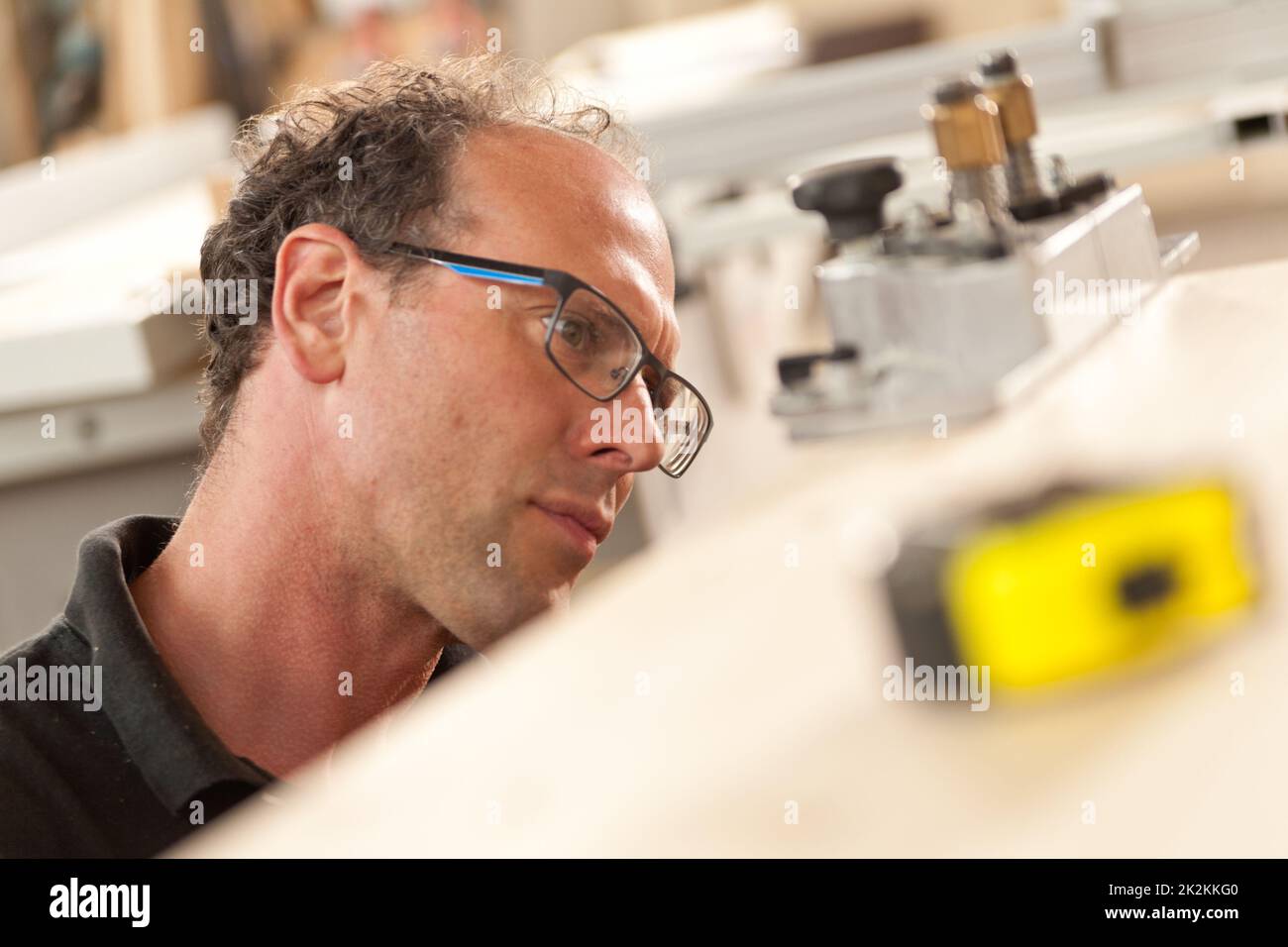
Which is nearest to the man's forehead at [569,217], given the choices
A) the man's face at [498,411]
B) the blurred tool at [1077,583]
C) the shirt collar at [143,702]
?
the man's face at [498,411]

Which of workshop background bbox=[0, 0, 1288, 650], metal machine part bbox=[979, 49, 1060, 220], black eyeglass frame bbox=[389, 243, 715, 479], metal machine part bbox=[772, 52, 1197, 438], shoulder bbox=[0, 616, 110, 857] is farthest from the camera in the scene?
workshop background bbox=[0, 0, 1288, 650]

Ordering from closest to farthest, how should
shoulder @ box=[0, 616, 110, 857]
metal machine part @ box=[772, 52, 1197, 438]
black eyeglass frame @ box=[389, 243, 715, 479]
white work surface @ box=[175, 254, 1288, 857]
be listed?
1. white work surface @ box=[175, 254, 1288, 857]
2. metal machine part @ box=[772, 52, 1197, 438]
3. shoulder @ box=[0, 616, 110, 857]
4. black eyeglass frame @ box=[389, 243, 715, 479]

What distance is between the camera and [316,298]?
4.25 ft

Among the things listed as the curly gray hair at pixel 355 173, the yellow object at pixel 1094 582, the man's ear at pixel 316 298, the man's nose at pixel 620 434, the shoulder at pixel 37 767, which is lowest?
the shoulder at pixel 37 767

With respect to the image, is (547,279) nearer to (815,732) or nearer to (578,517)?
(578,517)

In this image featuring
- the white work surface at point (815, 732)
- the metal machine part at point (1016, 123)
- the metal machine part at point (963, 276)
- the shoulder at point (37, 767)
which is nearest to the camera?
the white work surface at point (815, 732)

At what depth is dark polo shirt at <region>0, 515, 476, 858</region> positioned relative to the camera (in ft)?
3.53

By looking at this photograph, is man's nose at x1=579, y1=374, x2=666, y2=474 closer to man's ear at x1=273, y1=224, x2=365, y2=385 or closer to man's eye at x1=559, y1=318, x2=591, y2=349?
man's eye at x1=559, y1=318, x2=591, y2=349

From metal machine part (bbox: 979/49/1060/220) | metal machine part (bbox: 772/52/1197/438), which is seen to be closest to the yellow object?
metal machine part (bbox: 772/52/1197/438)

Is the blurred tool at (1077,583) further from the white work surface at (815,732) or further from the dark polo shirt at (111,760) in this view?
the dark polo shirt at (111,760)

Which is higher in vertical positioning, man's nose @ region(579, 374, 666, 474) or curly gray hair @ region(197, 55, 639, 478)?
curly gray hair @ region(197, 55, 639, 478)

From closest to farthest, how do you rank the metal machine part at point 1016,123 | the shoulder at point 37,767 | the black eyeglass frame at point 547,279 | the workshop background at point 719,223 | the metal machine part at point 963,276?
the metal machine part at point 963,276
the metal machine part at point 1016,123
the shoulder at point 37,767
the black eyeglass frame at point 547,279
the workshop background at point 719,223

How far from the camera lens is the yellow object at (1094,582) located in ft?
1.73
